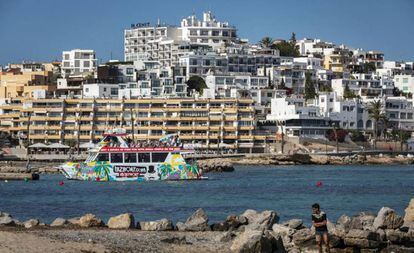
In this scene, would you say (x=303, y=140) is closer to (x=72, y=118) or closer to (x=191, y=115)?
(x=191, y=115)

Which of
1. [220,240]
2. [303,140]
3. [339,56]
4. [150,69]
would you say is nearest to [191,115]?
[303,140]

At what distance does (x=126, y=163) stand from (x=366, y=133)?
271 ft

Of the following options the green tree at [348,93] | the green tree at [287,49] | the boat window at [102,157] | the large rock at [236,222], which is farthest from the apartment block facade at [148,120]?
the large rock at [236,222]

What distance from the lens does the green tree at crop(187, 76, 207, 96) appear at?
161 metres

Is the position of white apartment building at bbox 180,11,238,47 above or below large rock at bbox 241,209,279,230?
above

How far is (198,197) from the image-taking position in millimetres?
60188

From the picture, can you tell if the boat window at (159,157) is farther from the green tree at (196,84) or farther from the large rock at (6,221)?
the green tree at (196,84)

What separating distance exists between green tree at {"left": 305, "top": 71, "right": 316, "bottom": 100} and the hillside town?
0.67 feet

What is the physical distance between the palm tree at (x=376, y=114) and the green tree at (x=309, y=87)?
1056cm

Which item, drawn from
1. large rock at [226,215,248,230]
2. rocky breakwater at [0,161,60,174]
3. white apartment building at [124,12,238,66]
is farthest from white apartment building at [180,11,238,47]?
large rock at [226,215,248,230]

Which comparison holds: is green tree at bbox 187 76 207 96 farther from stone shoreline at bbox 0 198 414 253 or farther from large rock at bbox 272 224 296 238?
large rock at bbox 272 224 296 238

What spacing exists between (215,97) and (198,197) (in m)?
86.3

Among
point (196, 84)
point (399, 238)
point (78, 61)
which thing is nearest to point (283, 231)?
point (399, 238)

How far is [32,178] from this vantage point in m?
85.6
